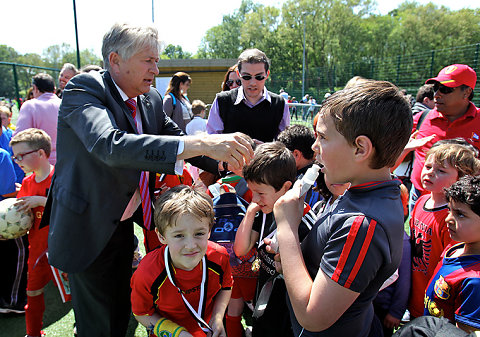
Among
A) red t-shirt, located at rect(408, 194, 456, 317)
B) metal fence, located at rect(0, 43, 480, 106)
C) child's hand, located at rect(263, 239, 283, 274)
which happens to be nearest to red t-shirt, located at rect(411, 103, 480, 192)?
red t-shirt, located at rect(408, 194, 456, 317)

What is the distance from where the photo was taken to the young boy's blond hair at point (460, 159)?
2377 mm

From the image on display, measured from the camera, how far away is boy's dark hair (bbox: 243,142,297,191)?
2.02 meters

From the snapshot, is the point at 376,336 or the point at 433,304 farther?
the point at 433,304

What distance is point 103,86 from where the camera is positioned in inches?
72.9

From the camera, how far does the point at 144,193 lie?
214cm

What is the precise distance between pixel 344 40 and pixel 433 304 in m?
52.2

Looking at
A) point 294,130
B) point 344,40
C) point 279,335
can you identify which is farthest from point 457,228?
point 344,40

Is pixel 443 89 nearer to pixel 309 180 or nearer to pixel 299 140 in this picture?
pixel 299 140

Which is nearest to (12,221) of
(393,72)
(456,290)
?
(456,290)

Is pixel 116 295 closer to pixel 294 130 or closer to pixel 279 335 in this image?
pixel 279 335

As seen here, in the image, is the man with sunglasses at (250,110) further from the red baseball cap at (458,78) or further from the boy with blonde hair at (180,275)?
the red baseball cap at (458,78)

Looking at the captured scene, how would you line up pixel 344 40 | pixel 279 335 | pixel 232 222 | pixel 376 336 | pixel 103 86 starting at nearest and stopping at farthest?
pixel 376 336 → pixel 279 335 → pixel 103 86 → pixel 232 222 → pixel 344 40

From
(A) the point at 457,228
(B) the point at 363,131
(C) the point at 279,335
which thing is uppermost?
(B) the point at 363,131

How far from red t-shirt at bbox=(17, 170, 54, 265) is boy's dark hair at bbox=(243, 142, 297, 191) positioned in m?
1.87
